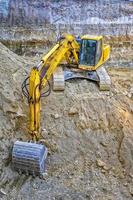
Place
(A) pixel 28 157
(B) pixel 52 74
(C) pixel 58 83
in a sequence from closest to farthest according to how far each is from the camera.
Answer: (A) pixel 28 157
(C) pixel 58 83
(B) pixel 52 74

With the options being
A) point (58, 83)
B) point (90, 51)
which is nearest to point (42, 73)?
point (58, 83)

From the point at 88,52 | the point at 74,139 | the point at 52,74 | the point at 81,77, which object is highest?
the point at 88,52

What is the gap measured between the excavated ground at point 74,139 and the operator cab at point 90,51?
64 cm

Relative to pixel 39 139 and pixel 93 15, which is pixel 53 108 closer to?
pixel 39 139

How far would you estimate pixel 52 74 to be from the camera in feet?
33.8

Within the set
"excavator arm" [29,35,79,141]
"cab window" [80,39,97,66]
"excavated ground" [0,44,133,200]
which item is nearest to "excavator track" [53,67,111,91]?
"excavated ground" [0,44,133,200]

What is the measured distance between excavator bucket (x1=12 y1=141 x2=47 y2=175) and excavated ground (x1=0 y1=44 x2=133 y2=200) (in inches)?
7.8

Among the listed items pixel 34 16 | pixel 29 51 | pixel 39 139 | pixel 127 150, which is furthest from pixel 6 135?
pixel 34 16

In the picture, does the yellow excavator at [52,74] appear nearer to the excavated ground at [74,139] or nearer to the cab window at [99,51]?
the cab window at [99,51]

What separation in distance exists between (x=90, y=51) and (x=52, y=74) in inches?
50.8

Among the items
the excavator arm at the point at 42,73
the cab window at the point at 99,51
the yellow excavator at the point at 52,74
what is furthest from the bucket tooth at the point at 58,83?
the cab window at the point at 99,51

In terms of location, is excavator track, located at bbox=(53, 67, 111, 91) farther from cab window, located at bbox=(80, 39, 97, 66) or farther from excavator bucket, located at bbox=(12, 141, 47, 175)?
excavator bucket, located at bbox=(12, 141, 47, 175)

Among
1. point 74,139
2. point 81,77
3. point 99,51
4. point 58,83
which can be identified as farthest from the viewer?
point 99,51

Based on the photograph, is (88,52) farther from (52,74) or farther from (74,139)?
(74,139)
